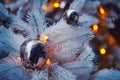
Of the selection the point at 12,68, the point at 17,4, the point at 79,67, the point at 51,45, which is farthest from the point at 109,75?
the point at 17,4

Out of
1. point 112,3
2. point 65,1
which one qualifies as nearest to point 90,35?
point 65,1

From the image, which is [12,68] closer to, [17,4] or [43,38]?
[43,38]

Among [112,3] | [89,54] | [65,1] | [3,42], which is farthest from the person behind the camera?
[112,3]

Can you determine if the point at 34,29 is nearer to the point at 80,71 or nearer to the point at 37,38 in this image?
the point at 37,38

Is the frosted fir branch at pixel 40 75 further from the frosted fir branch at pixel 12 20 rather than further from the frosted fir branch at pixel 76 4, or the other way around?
the frosted fir branch at pixel 76 4

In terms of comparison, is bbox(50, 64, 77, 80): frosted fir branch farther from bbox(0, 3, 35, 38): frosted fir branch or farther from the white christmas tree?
bbox(0, 3, 35, 38): frosted fir branch

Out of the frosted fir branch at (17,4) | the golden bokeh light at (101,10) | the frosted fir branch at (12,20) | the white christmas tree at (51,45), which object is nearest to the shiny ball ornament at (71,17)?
the white christmas tree at (51,45)
